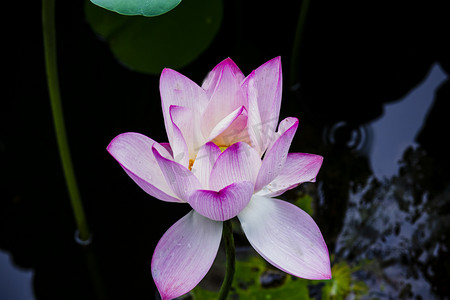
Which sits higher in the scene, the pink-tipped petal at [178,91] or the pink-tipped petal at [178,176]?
the pink-tipped petal at [178,91]

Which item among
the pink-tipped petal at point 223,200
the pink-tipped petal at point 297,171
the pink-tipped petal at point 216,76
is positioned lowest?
the pink-tipped petal at point 297,171

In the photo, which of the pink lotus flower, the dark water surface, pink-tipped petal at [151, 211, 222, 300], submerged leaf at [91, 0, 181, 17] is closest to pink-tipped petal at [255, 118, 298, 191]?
the pink lotus flower

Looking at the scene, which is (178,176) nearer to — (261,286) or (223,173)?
(223,173)

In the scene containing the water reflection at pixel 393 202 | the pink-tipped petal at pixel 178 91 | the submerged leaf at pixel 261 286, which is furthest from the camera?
the water reflection at pixel 393 202

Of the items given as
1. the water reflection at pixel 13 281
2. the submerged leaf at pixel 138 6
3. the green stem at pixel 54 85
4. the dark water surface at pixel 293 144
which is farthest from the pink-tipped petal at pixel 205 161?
the water reflection at pixel 13 281

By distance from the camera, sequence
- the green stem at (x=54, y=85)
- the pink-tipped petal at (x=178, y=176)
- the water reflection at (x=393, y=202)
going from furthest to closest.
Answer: the water reflection at (x=393, y=202)
the green stem at (x=54, y=85)
the pink-tipped petal at (x=178, y=176)

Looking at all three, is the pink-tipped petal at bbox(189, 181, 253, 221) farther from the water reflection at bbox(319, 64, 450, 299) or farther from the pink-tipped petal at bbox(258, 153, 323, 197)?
the water reflection at bbox(319, 64, 450, 299)

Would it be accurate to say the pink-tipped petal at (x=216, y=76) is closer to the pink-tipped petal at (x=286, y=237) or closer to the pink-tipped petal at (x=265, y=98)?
the pink-tipped petal at (x=265, y=98)
